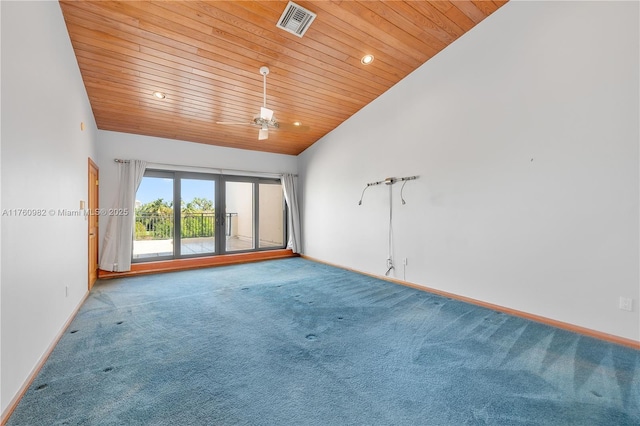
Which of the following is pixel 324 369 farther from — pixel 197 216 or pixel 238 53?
pixel 197 216

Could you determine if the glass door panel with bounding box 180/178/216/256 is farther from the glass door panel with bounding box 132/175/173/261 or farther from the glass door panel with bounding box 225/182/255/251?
the glass door panel with bounding box 225/182/255/251

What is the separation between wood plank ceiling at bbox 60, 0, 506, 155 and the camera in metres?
2.83

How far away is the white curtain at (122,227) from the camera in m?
4.78

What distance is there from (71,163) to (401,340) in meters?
4.02

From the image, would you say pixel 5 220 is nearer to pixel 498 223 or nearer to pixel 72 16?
pixel 72 16

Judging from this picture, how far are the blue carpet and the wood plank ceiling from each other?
2.74 meters

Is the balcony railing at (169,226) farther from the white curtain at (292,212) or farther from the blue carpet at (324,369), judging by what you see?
the blue carpet at (324,369)

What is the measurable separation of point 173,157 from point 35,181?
3.69m

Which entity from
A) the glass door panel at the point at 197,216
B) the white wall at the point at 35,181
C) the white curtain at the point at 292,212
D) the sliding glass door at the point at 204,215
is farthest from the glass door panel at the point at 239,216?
the white wall at the point at 35,181

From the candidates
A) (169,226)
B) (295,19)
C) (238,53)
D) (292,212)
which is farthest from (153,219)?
(295,19)

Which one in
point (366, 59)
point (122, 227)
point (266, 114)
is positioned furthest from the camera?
point (122, 227)

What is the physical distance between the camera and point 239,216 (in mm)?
6648

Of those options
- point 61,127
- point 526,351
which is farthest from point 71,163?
point 526,351

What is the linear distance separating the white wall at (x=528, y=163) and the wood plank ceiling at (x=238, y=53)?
0.60 meters
